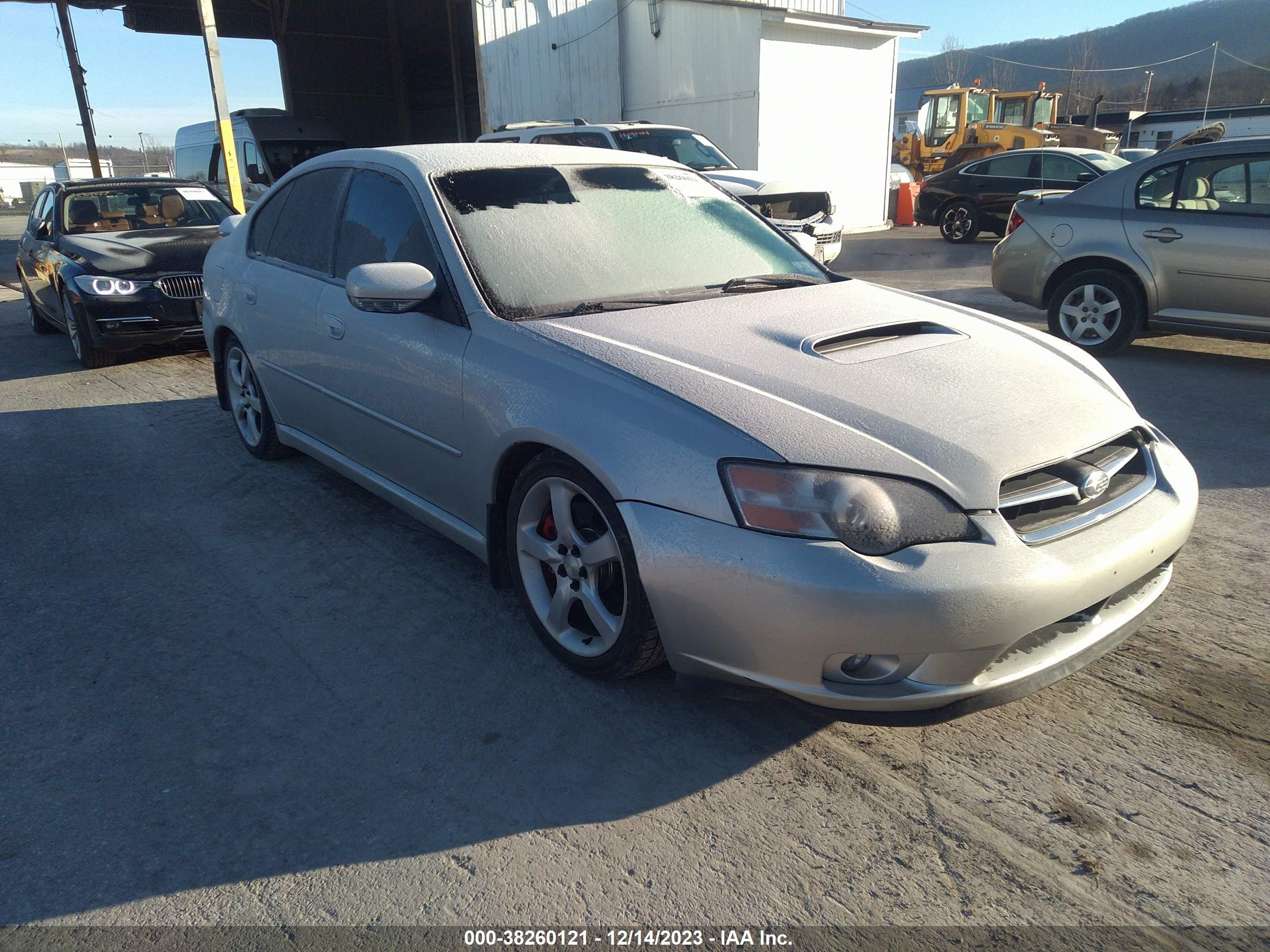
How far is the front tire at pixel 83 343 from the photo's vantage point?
776 cm

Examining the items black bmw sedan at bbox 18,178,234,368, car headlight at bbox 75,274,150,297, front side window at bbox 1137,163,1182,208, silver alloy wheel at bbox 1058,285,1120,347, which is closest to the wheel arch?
silver alloy wheel at bbox 1058,285,1120,347

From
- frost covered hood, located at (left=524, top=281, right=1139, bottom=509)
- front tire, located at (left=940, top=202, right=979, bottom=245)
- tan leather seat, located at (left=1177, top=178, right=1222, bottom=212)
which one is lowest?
front tire, located at (left=940, top=202, right=979, bottom=245)

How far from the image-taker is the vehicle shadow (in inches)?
91.3

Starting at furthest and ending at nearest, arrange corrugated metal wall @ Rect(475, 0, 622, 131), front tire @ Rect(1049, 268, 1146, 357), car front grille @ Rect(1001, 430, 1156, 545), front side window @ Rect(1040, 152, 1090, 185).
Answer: corrugated metal wall @ Rect(475, 0, 622, 131), front side window @ Rect(1040, 152, 1090, 185), front tire @ Rect(1049, 268, 1146, 357), car front grille @ Rect(1001, 430, 1156, 545)

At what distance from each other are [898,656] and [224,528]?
3.32 metres

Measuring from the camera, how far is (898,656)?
2.24 meters

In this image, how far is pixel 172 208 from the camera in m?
8.98

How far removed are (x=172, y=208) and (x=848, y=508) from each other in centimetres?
882

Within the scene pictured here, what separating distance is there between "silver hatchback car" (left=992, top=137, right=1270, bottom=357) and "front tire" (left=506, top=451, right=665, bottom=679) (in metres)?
5.73

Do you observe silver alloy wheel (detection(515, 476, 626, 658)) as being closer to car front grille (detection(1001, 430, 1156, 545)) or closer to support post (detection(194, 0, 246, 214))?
car front grille (detection(1001, 430, 1156, 545))

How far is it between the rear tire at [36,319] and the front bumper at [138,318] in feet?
7.90

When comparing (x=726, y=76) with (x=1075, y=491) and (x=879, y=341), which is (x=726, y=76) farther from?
(x=1075, y=491)

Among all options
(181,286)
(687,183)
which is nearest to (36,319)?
Answer: (181,286)

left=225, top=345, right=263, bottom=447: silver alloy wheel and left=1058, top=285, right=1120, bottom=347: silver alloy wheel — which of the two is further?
left=1058, top=285, right=1120, bottom=347: silver alloy wheel
